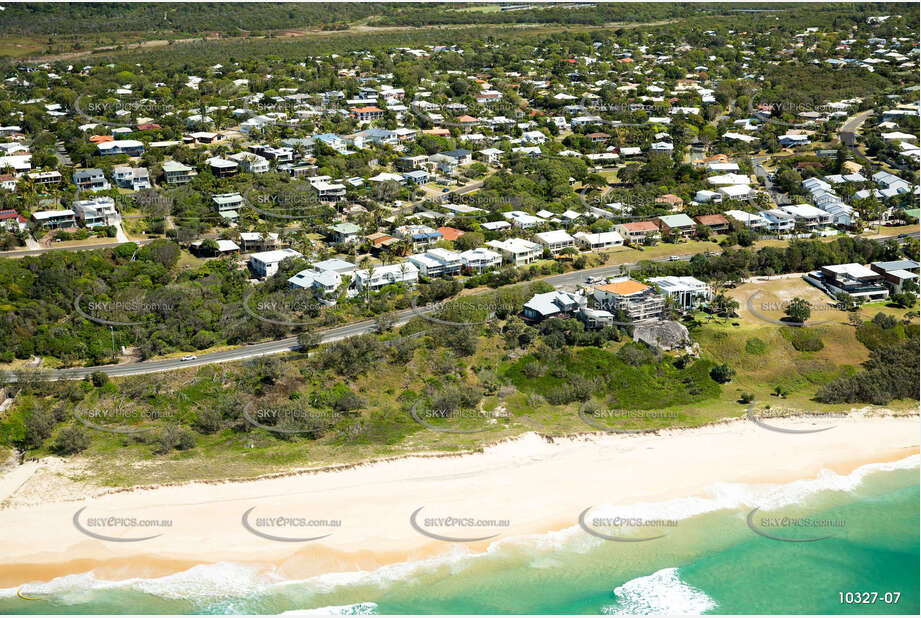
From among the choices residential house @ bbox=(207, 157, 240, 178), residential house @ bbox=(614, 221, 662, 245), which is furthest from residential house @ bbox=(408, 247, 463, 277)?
residential house @ bbox=(207, 157, 240, 178)

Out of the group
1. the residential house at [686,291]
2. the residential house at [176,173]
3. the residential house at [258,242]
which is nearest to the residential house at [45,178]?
the residential house at [176,173]

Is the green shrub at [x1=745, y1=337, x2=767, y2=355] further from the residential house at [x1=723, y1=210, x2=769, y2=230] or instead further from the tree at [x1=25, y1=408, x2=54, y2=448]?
the tree at [x1=25, y1=408, x2=54, y2=448]

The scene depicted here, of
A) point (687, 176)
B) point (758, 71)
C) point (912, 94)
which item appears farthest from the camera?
point (758, 71)

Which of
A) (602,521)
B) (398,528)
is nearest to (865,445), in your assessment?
(602,521)

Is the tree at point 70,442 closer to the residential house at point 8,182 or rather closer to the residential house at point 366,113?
the residential house at point 8,182

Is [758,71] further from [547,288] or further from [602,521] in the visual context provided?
[602,521]

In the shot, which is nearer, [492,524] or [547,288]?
[492,524]

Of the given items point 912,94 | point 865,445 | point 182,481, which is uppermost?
point 912,94

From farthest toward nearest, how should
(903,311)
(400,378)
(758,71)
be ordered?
(758,71), (903,311), (400,378)

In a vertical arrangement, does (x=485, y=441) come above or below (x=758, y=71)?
below
